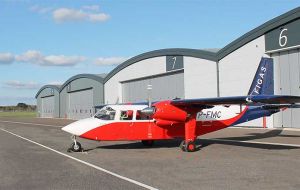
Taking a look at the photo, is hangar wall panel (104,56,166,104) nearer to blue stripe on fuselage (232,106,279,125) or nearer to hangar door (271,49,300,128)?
hangar door (271,49,300,128)

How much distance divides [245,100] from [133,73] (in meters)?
40.4

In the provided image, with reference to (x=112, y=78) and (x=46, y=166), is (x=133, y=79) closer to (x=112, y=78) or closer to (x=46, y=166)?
(x=112, y=78)

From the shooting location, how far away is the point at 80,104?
7881cm

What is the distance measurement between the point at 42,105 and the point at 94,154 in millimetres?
94221

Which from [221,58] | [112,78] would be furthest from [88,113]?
[221,58]

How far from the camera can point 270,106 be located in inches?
847

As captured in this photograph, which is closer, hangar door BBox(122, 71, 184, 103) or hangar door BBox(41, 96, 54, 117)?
hangar door BBox(122, 71, 184, 103)

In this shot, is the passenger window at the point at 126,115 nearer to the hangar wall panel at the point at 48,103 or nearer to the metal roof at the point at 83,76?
the metal roof at the point at 83,76

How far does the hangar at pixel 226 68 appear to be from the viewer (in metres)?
33.0

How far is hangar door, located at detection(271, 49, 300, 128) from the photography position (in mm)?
32500

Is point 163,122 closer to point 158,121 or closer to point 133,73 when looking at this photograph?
point 158,121

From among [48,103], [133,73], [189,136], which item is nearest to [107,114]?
[189,136]

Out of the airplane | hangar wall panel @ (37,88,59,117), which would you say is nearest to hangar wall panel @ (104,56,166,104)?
the airplane

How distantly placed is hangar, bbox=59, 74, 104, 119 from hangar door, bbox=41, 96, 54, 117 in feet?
28.0
